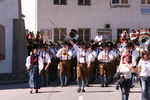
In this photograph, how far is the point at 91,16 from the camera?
34.7 meters

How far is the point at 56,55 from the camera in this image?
19.7 m

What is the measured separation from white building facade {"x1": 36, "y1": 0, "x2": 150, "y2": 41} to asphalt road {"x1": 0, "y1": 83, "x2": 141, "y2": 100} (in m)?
14.8

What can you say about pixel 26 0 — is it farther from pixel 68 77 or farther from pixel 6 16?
pixel 68 77

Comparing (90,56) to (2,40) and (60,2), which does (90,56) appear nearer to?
(2,40)

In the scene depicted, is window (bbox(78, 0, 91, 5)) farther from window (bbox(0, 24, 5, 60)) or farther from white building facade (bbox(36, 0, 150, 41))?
window (bbox(0, 24, 5, 60))

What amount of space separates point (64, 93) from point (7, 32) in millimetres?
6725

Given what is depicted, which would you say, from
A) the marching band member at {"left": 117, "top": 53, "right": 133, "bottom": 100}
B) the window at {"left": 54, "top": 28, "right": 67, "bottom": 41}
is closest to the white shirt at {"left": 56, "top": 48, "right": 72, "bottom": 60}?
the marching band member at {"left": 117, "top": 53, "right": 133, "bottom": 100}

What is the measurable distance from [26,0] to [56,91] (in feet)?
61.6

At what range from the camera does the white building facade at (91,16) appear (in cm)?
3356

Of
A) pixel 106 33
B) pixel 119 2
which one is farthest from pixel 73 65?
pixel 119 2

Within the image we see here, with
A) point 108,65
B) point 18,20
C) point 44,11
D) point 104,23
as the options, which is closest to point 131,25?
point 104,23

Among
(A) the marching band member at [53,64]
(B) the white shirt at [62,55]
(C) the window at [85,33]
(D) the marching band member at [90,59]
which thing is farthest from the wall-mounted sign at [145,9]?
(B) the white shirt at [62,55]

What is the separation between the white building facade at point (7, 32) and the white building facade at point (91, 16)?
1072 centimetres

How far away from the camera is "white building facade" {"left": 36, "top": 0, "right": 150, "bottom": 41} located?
3356 centimetres
